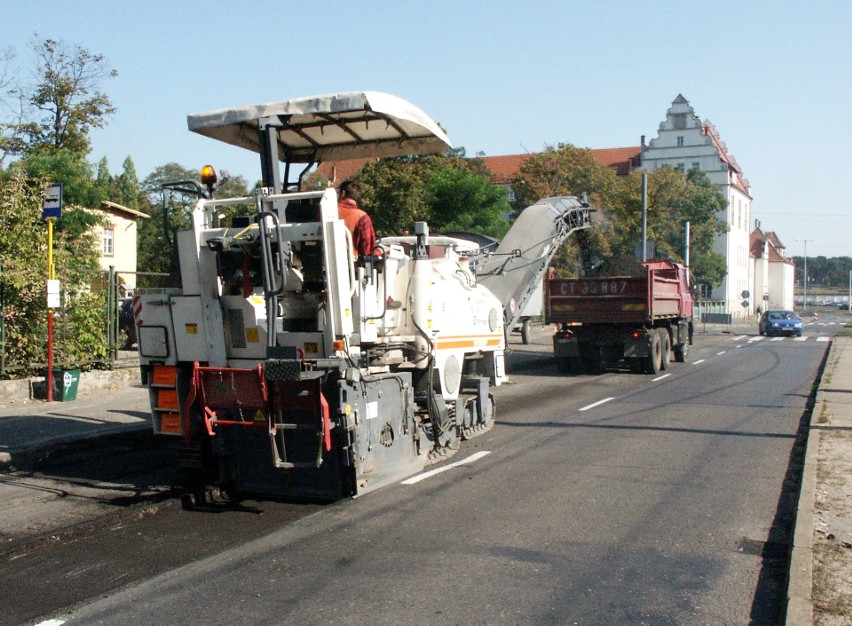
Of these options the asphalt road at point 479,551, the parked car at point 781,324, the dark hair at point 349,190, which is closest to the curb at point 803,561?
the asphalt road at point 479,551

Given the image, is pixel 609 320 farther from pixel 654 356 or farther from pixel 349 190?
pixel 349 190

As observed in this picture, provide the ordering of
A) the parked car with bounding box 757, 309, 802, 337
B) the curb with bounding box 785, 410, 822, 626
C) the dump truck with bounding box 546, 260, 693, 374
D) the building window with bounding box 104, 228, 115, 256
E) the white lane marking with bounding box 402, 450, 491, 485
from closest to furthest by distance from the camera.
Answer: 1. the curb with bounding box 785, 410, 822, 626
2. the white lane marking with bounding box 402, 450, 491, 485
3. the dump truck with bounding box 546, 260, 693, 374
4. the building window with bounding box 104, 228, 115, 256
5. the parked car with bounding box 757, 309, 802, 337

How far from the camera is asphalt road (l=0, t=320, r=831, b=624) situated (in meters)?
5.20

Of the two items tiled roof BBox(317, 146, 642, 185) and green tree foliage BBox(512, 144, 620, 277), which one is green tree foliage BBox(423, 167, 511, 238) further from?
tiled roof BBox(317, 146, 642, 185)

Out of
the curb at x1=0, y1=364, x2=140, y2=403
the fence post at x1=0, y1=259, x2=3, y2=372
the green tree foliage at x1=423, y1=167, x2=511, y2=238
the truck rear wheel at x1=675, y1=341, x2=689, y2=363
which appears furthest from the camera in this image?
the green tree foliage at x1=423, y1=167, x2=511, y2=238

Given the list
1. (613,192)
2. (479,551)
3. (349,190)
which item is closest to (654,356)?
(349,190)

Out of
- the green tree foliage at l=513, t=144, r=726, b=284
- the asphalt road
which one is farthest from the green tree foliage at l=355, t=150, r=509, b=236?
the asphalt road

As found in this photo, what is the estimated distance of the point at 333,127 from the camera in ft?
29.6

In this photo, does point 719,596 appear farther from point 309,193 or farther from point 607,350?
point 607,350

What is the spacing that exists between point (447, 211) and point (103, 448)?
2518 cm

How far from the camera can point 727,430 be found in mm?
12094

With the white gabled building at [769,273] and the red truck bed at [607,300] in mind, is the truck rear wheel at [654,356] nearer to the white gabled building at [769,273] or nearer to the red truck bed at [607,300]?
the red truck bed at [607,300]

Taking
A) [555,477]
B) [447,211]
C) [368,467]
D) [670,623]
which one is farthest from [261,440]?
[447,211]

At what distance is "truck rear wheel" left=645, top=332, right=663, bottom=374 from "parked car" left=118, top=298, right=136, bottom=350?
11.4 m
